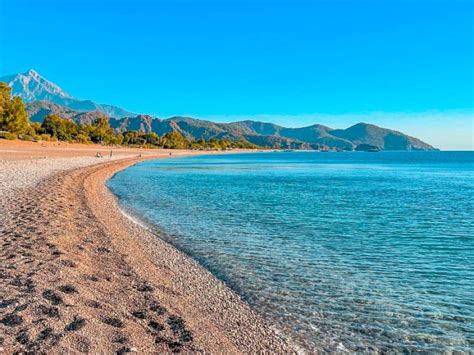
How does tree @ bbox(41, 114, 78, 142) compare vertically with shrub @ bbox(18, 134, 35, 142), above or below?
above

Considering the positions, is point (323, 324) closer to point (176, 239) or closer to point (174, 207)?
point (176, 239)

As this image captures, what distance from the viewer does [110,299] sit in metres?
7.55

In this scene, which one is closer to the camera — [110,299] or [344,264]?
[110,299]

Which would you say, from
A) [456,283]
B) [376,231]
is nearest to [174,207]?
[376,231]

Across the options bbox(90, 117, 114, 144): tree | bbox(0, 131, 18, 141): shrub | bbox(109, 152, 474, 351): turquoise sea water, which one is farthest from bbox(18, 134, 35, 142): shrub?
bbox(109, 152, 474, 351): turquoise sea water

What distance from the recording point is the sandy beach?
596 centimetres

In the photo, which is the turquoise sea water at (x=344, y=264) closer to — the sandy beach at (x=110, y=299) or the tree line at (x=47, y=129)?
the sandy beach at (x=110, y=299)

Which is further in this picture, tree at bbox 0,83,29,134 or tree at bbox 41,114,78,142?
tree at bbox 41,114,78,142

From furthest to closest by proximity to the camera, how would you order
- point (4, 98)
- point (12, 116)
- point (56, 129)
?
point (56, 129) < point (4, 98) < point (12, 116)

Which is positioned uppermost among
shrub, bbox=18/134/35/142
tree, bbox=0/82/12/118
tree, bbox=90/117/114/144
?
tree, bbox=0/82/12/118

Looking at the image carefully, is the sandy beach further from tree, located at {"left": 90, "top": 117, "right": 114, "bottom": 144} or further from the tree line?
tree, located at {"left": 90, "top": 117, "right": 114, "bottom": 144}

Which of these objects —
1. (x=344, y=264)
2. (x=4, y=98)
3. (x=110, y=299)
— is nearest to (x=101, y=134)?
(x=4, y=98)

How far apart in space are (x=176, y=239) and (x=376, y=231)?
8.54 metres

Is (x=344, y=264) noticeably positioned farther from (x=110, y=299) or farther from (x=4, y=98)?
(x=4, y=98)
